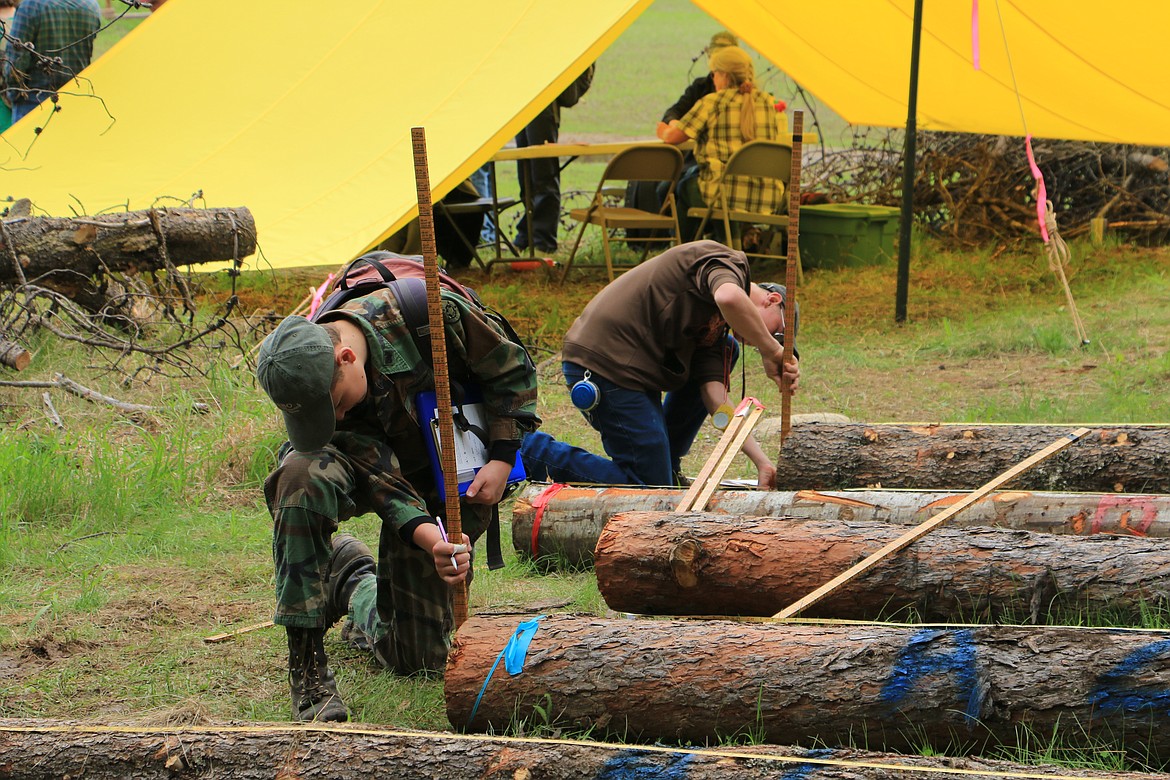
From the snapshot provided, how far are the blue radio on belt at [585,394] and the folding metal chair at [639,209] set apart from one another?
10.3ft

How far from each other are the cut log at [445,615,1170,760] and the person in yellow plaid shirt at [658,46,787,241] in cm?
599

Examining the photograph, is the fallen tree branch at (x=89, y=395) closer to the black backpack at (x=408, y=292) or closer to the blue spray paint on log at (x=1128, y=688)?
the black backpack at (x=408, y=292)

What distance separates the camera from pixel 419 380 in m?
2.88

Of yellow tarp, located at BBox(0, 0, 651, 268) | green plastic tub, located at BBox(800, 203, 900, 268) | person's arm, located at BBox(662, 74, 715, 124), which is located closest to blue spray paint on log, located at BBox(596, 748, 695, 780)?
yellow tarp, located at BBox(0, 0, 651, 268)

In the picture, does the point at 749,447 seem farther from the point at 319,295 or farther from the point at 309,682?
the point at 309,682

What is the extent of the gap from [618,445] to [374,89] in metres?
3.45

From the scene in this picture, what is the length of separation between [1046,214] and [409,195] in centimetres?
334

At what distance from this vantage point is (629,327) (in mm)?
4328

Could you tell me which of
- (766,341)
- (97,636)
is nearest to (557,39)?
(766,341)

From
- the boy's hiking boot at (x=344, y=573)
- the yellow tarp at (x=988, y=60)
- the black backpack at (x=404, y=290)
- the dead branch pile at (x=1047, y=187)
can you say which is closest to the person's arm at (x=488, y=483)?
the black backpack at (x=404, y=290)

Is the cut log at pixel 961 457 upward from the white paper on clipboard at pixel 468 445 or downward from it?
downward

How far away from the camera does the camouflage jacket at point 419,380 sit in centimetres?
280

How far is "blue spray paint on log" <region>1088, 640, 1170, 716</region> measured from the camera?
91.3 inches

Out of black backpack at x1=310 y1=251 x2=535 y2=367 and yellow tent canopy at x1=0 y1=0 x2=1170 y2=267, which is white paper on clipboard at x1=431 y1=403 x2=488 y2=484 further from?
yellow tent canopy at x1=0 y1=0 x2=1170 y2=267
